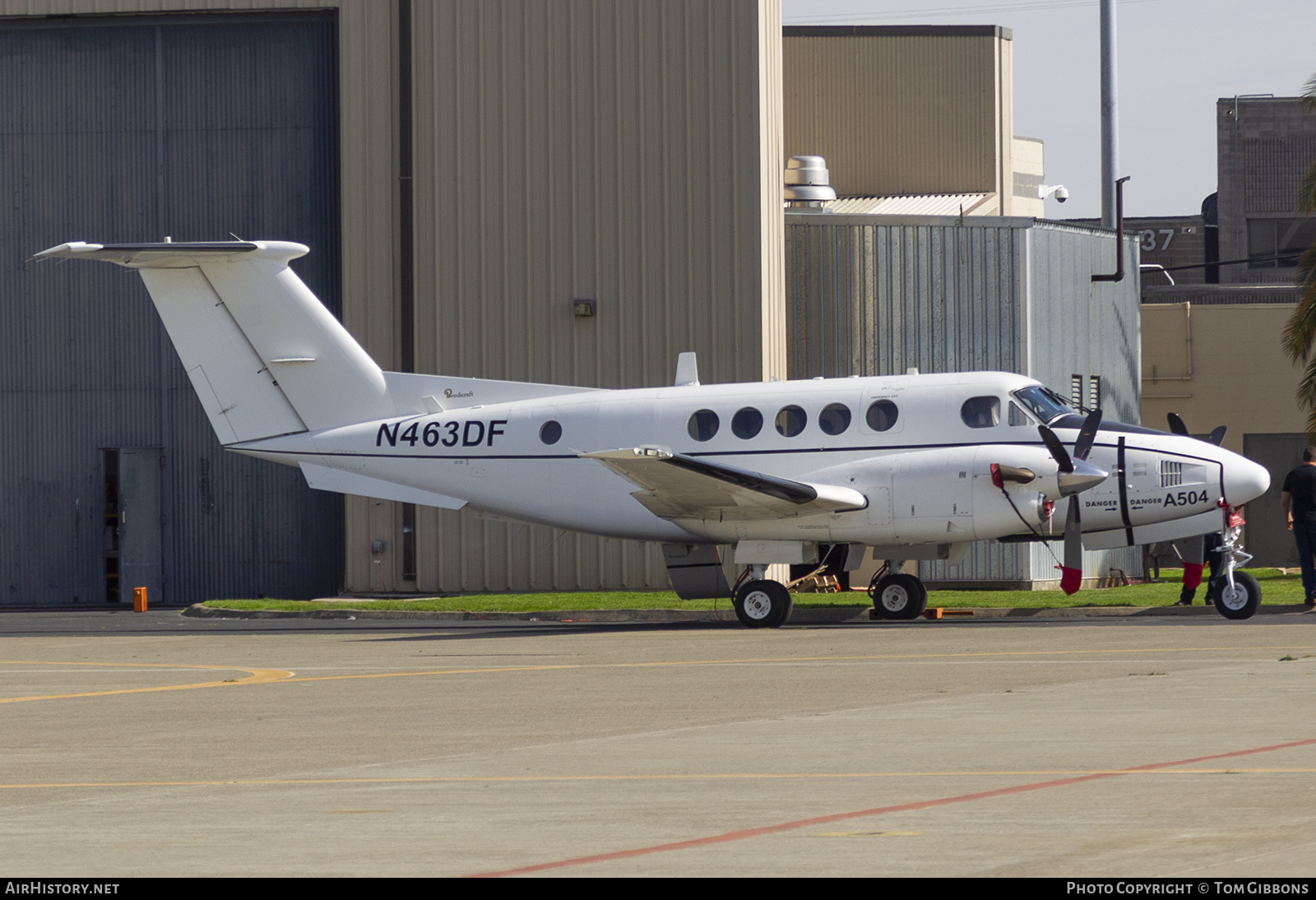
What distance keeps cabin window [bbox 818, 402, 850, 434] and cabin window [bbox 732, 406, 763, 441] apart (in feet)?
2.64

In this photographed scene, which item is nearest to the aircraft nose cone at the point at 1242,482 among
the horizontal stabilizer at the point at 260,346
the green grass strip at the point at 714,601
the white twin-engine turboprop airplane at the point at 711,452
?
the white twin-engine turboprop airplane at the point at 711,452

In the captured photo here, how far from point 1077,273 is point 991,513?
12.3 metres

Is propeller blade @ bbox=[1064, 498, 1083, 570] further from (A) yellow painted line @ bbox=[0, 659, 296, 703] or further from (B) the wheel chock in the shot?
(A) yellow painted line @ bbox=[0, 659, 296, 703]

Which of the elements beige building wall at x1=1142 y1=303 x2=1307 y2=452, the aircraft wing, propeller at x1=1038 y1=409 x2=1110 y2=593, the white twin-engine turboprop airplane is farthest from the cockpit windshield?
beige building wall at x1=1142 y1=303 x2=1307 y2=452

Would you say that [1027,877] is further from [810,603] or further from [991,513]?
[810,603]

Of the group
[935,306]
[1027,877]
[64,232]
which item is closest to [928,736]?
[1027,877]

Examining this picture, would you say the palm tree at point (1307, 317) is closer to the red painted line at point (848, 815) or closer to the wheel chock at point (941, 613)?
the wheel chock at point (941, 613)

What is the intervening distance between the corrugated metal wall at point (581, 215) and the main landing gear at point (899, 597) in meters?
7.61

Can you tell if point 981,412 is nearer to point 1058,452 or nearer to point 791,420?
point 1058,452

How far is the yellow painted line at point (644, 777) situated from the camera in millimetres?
7281

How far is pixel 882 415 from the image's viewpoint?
65.5 ft

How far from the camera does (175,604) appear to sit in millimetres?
29906

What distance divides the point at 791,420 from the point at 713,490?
1.57 metres

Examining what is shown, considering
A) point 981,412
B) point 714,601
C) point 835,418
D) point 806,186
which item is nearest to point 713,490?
point 835,418
